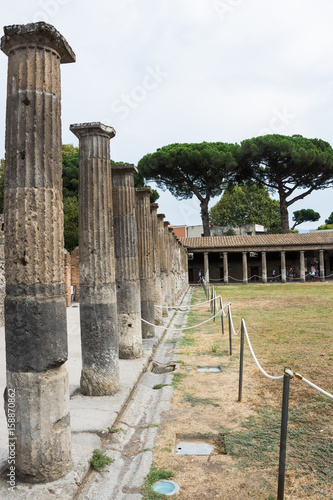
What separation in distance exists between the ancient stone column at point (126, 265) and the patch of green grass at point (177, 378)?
961mm

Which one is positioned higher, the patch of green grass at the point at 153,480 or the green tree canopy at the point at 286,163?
the green tree canopy at the point at 286,163

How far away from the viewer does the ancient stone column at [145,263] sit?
29.2ft

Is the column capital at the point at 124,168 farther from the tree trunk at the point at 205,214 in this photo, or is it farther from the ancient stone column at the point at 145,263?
the tree trunk at the point at 205,214

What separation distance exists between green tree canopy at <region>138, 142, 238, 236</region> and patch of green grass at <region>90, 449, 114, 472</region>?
33.6 meters

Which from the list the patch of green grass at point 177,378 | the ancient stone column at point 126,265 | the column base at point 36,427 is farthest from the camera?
the ancient stone column at point 126,265

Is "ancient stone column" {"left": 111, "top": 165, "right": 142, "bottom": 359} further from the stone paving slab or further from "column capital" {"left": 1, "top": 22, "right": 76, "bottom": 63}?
"column capital" {"left": 1, "top": 22, "right": 76, "bottom": 63}

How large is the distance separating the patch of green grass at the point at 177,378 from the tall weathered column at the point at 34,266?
2614 mm

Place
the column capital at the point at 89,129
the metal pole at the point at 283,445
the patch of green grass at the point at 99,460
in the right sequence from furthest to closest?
the column capital at the point at 89,129 < the patch of green grass at the point at 99,460 < the metal pole at the point at 283,445

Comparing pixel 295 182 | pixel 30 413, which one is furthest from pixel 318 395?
pixel 295 182

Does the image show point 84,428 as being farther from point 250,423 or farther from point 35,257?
point 35,257

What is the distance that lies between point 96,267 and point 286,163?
34829 millimetres

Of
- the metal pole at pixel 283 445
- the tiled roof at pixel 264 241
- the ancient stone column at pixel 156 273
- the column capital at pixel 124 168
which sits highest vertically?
the tiled roof at pixel 264 241

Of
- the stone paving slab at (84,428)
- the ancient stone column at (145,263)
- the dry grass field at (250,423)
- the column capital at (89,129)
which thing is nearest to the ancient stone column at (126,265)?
the stone paving slab at (84,428)

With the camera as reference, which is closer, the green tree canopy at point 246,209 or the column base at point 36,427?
the column base at point 36,427
